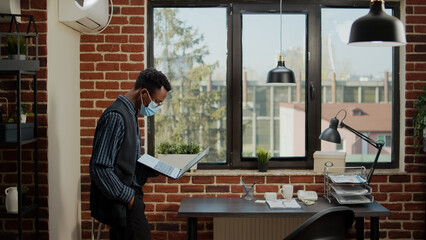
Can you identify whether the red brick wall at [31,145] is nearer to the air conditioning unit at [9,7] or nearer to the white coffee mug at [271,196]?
the air conditioning unit at [9,7]

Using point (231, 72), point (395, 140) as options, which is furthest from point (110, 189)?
point (395, 140)

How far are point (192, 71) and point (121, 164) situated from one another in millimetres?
1601

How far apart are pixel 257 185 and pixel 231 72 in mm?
974

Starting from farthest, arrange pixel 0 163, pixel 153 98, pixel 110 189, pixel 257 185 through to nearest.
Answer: pixel 257 185, pixel 0 163, pixel 153 98, pixel 110 189

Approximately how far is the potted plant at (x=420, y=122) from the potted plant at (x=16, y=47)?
115 inches

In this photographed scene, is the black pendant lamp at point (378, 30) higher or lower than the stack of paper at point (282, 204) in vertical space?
higher

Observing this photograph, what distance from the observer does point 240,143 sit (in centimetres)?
400

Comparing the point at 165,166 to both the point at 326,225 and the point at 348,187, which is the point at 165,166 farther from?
the point at 348,187

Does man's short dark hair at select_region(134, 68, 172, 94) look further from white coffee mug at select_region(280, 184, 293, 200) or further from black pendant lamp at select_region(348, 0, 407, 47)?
white coffee mug at select_region(280, 184, 293, 200)

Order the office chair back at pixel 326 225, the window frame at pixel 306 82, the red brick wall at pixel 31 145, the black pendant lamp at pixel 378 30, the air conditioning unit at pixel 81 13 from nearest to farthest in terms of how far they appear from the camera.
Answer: the office chair back at pixel 326 225 → the black pendant lamp at pixel 378 30 → the red brick wall at pixel 31 145 → the air conditioning unit at pixel 81 13 → the window frame at pixel 306 82

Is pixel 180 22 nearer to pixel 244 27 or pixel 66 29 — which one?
pixel 244 27

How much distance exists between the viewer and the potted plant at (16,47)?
2.87 m

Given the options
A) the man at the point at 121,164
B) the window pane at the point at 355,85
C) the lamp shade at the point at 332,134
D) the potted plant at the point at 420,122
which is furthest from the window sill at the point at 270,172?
the man at the point at 121,164

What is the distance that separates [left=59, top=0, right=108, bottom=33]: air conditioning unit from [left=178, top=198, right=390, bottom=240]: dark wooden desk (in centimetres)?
151
